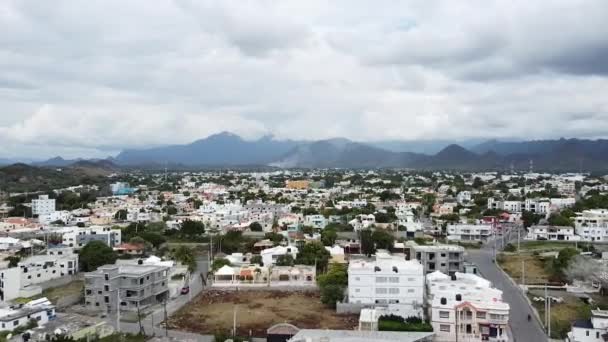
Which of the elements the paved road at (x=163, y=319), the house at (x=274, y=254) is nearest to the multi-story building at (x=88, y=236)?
the house at (x=274, y=254)

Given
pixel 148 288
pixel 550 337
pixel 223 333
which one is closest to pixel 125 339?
pixel 223 333

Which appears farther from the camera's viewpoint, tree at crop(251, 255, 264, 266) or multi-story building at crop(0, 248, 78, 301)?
tree at crop(251, 255, 264, 266)

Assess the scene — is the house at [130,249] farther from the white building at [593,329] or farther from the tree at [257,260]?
the white building at [593,329]

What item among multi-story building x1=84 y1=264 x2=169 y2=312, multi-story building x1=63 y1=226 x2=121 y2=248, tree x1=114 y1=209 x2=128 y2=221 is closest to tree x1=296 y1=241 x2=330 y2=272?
multi-story building x1=84 y1=264 x2=169 y2=312

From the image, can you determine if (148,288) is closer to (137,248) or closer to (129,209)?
(137,248)

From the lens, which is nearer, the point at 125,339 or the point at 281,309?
the point at 125,339

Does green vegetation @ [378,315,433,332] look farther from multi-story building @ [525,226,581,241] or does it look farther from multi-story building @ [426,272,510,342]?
multi-story building @ [525,226,581,241]
